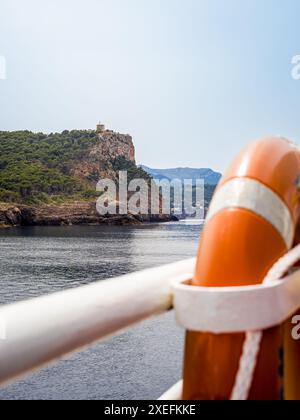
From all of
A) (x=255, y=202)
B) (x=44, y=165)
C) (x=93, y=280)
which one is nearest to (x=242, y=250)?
(x=255, y=202)

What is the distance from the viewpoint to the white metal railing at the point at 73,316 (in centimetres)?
89

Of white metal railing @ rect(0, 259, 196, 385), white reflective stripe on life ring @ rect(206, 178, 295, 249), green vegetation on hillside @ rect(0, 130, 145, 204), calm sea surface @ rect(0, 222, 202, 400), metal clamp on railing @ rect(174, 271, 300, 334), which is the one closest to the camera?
white metal railing @ rect(0, 259, 196, 385)

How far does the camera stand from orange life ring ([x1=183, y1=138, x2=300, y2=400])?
1.13 meters

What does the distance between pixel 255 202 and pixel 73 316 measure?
488 mm

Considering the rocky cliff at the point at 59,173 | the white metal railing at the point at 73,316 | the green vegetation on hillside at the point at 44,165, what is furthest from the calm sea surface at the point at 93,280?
the green vegetation on hillside at the point at 44,165

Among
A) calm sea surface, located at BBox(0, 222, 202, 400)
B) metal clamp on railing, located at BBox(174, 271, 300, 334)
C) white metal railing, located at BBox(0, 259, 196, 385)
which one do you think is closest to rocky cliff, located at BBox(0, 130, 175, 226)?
calm sea surface, located at BBox(0, 222, 202, 400)

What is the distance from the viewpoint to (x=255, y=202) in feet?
4.08

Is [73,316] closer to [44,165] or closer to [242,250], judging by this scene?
[242,250]

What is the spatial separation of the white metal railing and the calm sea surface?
2.54 metres

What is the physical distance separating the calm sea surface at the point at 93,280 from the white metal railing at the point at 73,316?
2.54m

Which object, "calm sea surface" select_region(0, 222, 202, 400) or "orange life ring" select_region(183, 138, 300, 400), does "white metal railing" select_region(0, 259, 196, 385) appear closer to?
"orange life ring" select_region(183, 138, 300, 400)

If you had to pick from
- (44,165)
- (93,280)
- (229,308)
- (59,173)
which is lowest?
(93,280)

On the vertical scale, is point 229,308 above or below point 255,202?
below
